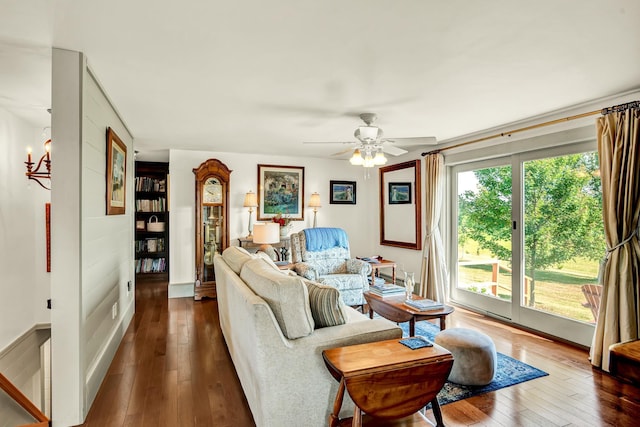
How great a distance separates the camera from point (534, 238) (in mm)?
3828

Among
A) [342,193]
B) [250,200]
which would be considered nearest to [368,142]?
[250,200]

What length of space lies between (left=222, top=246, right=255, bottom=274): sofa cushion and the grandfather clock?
6.79 feet

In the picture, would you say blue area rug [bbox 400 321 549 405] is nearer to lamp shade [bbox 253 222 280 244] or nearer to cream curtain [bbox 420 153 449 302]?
cream curtain [bbox 420 153 449 302]

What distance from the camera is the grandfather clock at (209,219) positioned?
207 inches

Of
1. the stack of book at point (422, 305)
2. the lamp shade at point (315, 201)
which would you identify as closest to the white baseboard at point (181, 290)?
the lamp shade at point (315, 201)

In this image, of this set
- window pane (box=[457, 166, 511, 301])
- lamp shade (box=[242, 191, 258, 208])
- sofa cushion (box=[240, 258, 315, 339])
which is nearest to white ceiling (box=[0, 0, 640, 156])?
window pane (box=[457, 166, 511, 301])

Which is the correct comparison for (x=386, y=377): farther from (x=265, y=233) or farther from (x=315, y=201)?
(x=315, y=201)

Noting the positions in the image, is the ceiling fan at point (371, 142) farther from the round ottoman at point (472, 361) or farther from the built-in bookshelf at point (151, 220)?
the built-in bookshelf at point (151, 220)

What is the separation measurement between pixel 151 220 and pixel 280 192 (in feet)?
9.17

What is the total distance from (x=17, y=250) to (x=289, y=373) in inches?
138

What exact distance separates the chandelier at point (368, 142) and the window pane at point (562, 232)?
1821 mm

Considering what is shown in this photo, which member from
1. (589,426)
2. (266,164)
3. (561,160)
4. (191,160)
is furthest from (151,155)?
(589,426)

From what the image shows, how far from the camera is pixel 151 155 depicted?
596 cm

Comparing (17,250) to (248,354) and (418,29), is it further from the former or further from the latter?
(418,29)
